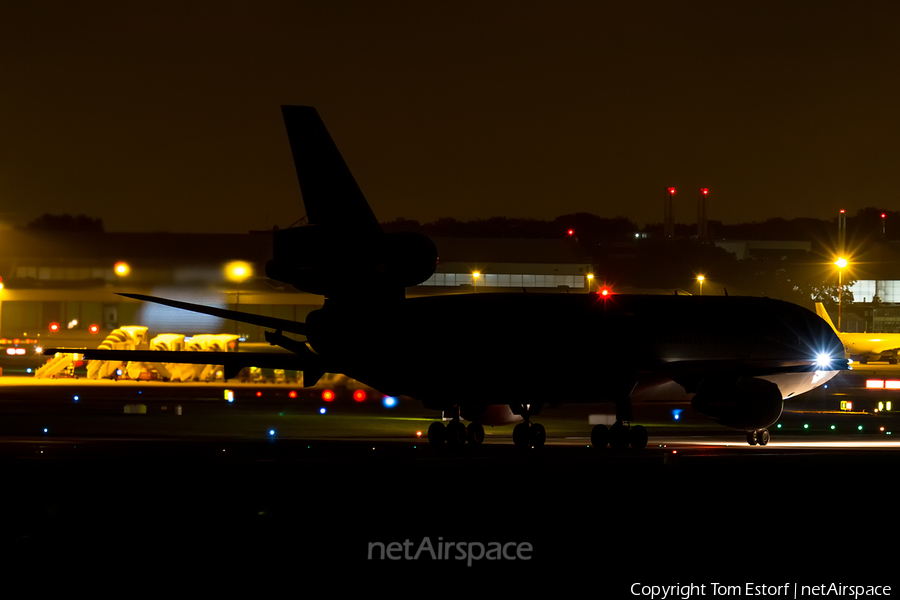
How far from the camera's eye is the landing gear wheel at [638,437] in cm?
2850

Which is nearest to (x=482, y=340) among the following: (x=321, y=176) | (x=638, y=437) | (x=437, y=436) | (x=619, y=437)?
(x=437, y=436)

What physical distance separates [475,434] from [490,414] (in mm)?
812

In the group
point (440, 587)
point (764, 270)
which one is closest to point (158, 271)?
point (440, 587)

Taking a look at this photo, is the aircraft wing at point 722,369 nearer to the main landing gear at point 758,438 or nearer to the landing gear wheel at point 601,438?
the landing gear wheel at point 601,438

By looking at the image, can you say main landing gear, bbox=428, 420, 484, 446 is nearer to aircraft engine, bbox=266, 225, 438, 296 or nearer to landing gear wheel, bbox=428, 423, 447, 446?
landing gear wheel, bbox=428, 423, 447, 446

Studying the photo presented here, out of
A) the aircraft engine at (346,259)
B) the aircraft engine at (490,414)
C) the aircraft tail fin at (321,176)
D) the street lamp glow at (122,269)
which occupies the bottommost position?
the aircraft engine at (490,414)

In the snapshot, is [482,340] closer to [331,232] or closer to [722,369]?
[331,232]

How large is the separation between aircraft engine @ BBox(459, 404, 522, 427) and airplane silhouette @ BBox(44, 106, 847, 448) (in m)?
0.03

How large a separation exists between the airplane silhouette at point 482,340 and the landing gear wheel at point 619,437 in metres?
0.03

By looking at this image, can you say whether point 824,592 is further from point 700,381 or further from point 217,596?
point 700,381

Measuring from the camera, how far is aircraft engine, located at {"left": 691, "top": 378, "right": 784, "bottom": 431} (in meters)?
28.4

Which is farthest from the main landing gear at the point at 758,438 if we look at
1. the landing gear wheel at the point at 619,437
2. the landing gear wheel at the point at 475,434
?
the landing gear wheel at the point at 475,434

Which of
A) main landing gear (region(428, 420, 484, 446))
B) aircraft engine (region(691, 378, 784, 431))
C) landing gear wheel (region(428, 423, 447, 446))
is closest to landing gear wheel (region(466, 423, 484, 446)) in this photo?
main landing gear (region(428, 420, 484, 446))

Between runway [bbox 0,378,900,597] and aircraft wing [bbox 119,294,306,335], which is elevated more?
aircraft wing [bbox 119,294,306,335]
